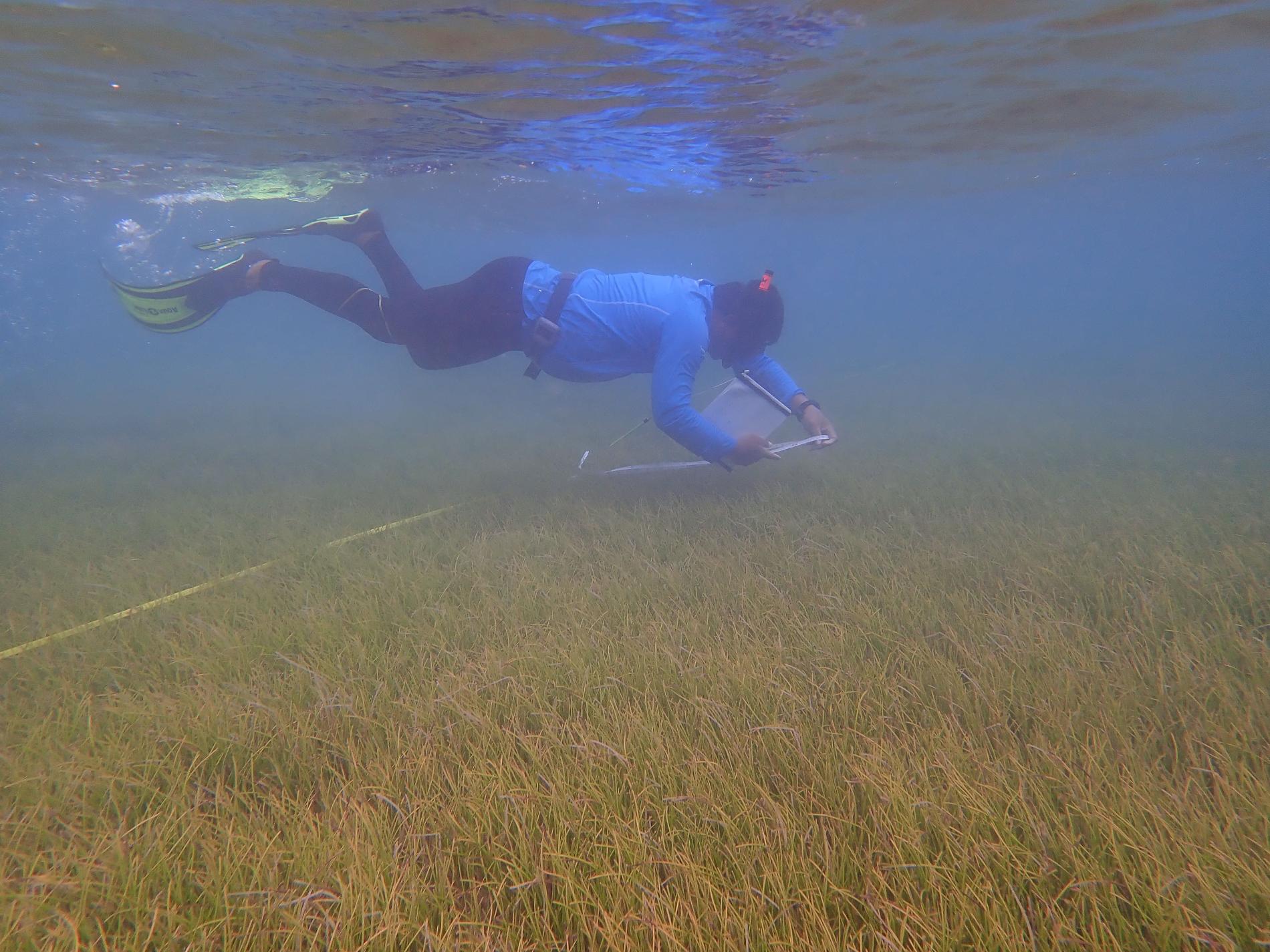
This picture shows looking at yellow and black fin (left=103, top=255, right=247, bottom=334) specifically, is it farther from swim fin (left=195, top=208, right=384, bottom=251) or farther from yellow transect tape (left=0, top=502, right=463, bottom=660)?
yellow transect tape (left=0, top=502, right=463, bottom=660)

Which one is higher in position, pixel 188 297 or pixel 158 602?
pixel 188 297

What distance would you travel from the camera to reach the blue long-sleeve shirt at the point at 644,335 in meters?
5.31

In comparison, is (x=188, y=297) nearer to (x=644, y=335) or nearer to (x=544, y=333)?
(x=544, y=333)

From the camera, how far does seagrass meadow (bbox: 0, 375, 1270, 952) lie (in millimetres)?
1700

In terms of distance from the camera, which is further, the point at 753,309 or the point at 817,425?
the point at 817,425

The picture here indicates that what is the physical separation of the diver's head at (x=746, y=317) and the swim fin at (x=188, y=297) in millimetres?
5168

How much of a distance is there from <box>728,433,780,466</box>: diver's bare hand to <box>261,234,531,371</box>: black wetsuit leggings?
2.40 metres

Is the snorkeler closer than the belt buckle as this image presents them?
Yes

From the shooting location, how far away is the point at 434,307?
18.7 feet

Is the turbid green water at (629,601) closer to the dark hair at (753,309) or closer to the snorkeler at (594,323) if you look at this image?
the snorkeler at (594,323)

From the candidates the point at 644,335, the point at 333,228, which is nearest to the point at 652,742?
the point at 644,335

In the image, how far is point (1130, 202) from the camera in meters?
33.5

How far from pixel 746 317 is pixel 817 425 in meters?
1.45

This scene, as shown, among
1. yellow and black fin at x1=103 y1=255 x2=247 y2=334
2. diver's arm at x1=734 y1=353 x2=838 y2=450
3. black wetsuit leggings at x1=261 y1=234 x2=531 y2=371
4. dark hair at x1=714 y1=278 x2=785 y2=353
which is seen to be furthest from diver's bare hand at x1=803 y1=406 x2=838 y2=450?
yellow and black fin at x1=103 y1=255 x2=247 y2=334
